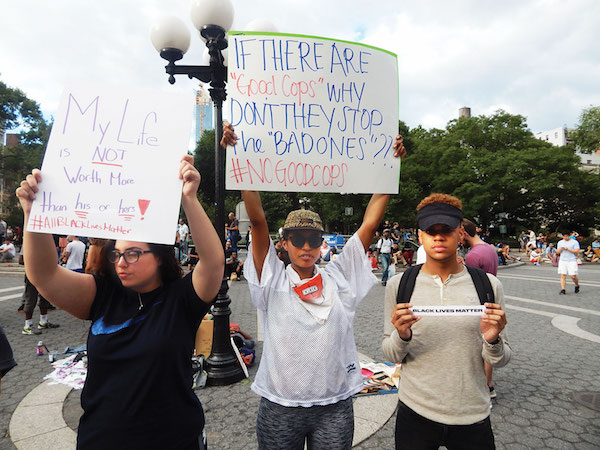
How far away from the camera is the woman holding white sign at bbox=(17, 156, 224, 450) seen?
1513 mm

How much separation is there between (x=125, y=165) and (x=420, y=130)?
4029 centimetres

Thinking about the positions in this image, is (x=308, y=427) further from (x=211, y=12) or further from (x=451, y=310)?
(x=211, y=12)

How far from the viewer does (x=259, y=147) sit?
2244 mm

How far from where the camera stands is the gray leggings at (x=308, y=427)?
1.86m

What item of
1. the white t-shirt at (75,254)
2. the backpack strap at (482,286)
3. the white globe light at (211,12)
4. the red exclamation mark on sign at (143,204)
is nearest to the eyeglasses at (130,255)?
the red exclamation mark on sign at (143,204)

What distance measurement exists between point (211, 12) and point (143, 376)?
13.8ft

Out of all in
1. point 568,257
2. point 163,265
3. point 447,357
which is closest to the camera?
point 163,265

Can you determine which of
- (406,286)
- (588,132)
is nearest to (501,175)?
(588,132)

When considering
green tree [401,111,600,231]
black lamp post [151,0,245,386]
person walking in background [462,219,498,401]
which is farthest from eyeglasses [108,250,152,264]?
green tree [401,111,600,231]

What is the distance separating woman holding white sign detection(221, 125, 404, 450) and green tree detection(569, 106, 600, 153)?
43437 mm

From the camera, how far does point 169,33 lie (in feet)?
15.6

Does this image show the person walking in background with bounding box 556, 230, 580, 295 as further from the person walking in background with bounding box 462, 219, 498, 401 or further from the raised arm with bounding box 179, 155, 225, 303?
the raised arm with bounding box 179, 155, 225, 303

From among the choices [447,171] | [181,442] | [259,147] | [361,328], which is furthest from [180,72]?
[447,171]

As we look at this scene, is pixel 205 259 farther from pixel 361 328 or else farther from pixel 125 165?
pixel 361 328
